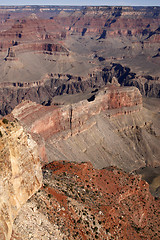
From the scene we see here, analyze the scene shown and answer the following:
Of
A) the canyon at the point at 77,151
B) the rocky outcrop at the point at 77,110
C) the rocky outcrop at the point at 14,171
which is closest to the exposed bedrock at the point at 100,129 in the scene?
the rocky outcrop at the point at 77,110

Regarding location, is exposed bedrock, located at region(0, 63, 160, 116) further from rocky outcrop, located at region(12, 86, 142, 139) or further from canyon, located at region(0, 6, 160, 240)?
rocky outcrop, located at region(12, 86, 142, 139)

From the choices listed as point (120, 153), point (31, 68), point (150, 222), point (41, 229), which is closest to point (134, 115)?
point (120, 153)

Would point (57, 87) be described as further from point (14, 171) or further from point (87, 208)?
point (14, 171)

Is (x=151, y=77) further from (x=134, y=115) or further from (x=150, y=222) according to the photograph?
(x=150, y=222)

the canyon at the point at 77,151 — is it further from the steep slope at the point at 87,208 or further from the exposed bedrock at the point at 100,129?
the exposed bedrock at the point at 100,129

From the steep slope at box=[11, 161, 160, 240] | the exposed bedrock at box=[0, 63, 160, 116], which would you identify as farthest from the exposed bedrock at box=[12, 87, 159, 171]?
the exposed bedrock at box=[0, 63, 160, 116]
